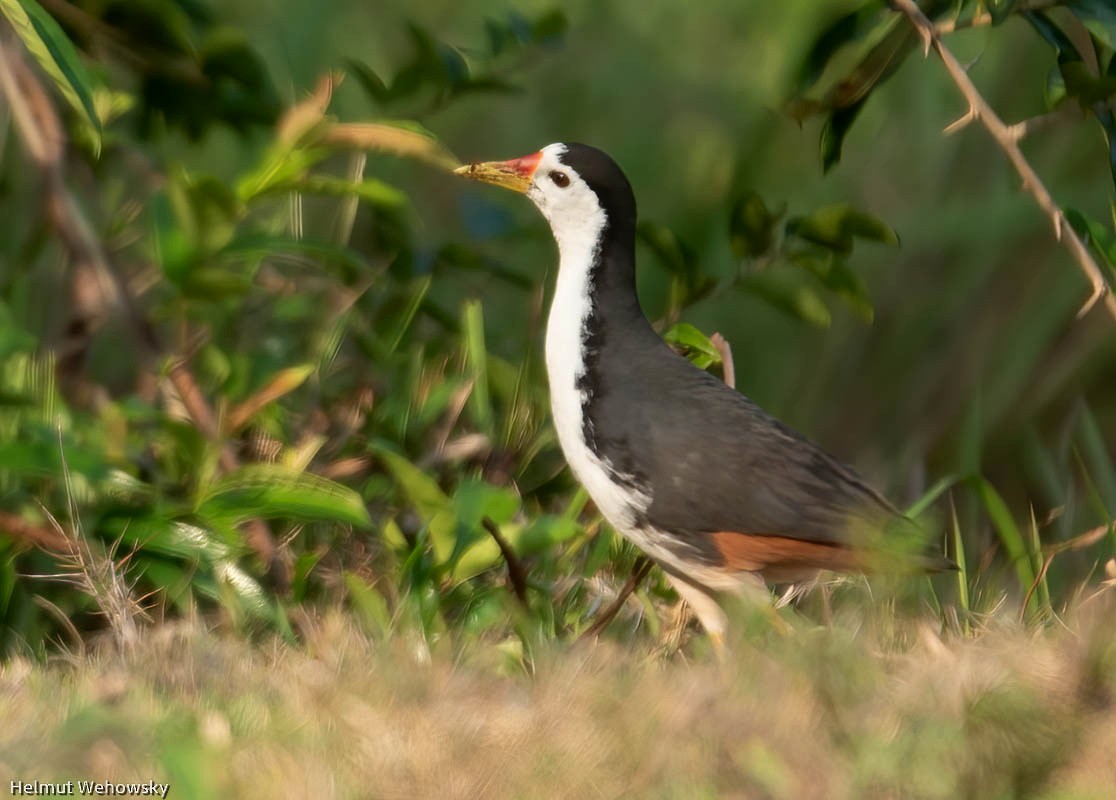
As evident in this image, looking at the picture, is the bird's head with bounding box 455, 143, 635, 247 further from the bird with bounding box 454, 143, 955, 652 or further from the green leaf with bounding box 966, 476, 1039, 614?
the green leaf with bounding box 966, 476, 1039, 614

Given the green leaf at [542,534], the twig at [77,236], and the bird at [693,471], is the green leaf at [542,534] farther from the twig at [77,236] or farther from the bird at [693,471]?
the twig at [77,236]

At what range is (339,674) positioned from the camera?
265 centimetres

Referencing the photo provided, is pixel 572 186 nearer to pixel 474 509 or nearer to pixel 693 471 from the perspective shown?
pixel 693 471

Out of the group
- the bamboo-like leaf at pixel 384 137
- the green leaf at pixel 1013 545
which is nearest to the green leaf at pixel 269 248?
the bamboo-like leaf at pixel 384 137

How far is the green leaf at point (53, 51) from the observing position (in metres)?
2.77

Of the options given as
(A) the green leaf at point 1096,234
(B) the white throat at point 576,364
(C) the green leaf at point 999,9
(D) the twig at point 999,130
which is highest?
(C) the green leaf at point 999,9

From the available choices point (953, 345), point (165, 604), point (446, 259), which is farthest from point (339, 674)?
point (953, 345)

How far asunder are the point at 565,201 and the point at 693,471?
0.73 metres

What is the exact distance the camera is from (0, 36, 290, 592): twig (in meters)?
3.66

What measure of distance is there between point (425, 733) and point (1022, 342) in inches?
115

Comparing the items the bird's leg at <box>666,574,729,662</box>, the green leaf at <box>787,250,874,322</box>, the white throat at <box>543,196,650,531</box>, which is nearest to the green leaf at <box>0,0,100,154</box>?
the white throat at <box>543,196,650,531</box>

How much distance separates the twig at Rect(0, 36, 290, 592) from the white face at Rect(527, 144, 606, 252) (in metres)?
0.82

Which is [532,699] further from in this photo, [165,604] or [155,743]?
[165,604]

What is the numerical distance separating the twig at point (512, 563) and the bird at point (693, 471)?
20 centimetres
